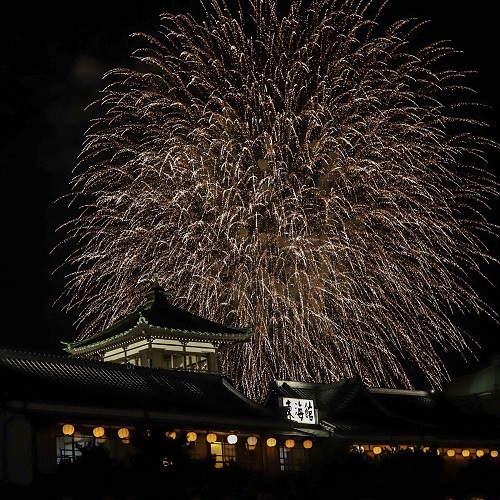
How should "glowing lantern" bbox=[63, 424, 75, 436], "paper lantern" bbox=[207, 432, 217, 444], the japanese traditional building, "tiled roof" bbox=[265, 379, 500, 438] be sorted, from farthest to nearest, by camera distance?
"tiled roof" bbox=[265, 379, 500, 438] → "paper lantern" bbox=[207, 432, 217, 444] → "glowing lantern" bbox=[63, 424, 75, 436] → the japanese traditional building

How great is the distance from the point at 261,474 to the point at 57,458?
24.0ft

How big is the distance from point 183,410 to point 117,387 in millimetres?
2283

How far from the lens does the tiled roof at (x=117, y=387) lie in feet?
88.8

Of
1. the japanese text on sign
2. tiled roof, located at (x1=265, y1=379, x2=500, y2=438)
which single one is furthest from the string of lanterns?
tiled roof, located at (x1=265, y1=379, x2=500, y2=438)

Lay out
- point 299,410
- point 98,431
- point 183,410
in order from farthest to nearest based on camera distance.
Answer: point 299,410, point 183,410, point 98,431

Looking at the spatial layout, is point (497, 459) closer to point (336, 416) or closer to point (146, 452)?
point (336, 416)

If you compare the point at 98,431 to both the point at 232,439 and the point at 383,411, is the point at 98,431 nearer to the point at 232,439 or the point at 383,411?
the point at 232,439

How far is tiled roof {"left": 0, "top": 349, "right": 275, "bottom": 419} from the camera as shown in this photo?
2708 centimetres

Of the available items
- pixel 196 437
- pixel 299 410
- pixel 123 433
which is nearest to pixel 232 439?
pixel 196 437

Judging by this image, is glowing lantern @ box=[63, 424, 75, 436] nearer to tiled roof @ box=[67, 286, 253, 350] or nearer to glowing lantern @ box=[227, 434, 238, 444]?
glowing lantern @ box=[227, 434, 238, 444]

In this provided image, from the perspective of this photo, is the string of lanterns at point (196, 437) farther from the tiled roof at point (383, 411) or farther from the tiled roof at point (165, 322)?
the tiled roof at point (165, 322)

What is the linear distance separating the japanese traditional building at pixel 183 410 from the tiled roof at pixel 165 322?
2.1 inches

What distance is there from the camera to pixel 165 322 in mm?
34812

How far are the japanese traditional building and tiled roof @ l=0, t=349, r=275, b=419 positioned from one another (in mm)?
48
